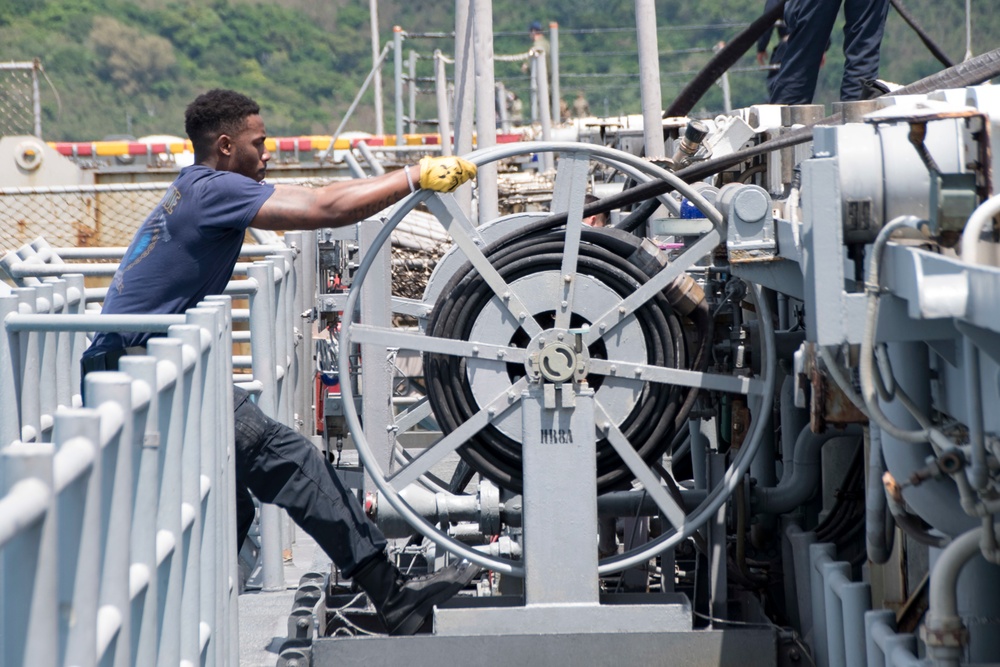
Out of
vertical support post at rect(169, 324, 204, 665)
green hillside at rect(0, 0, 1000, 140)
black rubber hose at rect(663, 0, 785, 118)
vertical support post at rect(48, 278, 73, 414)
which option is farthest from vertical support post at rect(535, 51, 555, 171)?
green hillside at rect(0, 0, 1000, 140)

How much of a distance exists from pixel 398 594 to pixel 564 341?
1034 mm

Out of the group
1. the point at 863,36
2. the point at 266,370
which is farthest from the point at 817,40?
the point at 266,370

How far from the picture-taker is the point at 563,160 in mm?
4637

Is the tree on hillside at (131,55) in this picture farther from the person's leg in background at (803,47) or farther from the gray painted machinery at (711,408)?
the gray painted machinery at (711,408)

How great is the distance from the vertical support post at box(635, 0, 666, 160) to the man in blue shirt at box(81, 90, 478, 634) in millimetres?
2388

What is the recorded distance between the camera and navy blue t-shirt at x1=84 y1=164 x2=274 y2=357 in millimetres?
4293

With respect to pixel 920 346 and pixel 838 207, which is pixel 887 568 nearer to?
pixel 920 346

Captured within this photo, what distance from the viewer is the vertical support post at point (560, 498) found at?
421 centimetres

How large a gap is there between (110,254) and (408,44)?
85216mm

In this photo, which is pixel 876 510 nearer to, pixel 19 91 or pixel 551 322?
pixel 551 322

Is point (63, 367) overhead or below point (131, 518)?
overhead

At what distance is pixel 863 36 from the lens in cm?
818

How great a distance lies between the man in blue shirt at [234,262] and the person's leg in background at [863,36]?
176 inches

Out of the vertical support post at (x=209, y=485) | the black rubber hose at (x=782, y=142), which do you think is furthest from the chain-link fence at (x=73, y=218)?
the vertical support post at (x=209, y=485)
